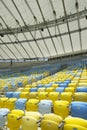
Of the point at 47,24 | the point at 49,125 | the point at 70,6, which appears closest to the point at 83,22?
the point at 70,6

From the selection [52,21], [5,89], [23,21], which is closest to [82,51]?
[52,21]

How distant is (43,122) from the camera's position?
14.8ft

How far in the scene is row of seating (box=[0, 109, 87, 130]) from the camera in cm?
415

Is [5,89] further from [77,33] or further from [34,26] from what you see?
[77,33]

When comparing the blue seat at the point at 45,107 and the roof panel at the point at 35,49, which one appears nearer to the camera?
the blue seat at the point at 45,107

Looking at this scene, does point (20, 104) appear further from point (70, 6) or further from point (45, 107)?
point (70, 6)

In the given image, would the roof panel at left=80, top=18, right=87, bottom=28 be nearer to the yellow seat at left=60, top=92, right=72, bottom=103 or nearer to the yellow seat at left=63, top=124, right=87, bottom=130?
the yellow seat at left=60, top=92, right=72, bottom=103

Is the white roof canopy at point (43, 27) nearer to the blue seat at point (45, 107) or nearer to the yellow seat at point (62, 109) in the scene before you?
the blue seat at point (45, 107)

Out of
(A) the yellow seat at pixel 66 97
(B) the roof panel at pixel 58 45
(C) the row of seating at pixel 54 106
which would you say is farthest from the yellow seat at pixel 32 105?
(B) the roof panel at pixel 58 45

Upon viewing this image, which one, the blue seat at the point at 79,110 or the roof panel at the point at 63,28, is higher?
the roof panel at the point at 63,28

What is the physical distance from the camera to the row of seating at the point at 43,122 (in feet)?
13.6

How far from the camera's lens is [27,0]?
19578 mm

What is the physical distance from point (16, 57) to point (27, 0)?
13.0 meters

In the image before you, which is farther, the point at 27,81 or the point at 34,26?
the point at 34,26
